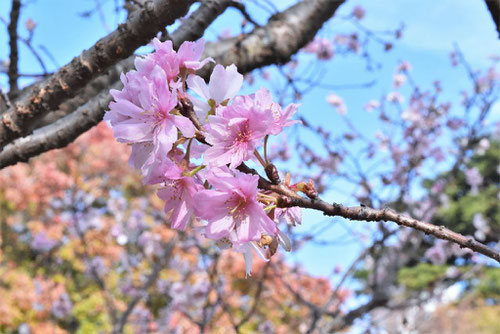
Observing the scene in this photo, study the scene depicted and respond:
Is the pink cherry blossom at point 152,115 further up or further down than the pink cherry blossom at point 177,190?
further up


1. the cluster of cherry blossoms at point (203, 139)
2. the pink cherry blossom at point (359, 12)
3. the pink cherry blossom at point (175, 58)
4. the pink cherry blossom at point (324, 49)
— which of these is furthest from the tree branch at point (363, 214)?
the pink cherry blossom at point (359, 12)

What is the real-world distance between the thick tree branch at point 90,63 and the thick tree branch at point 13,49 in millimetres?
406

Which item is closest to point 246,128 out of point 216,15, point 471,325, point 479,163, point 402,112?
point 216,15

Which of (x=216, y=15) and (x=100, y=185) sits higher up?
(x=100, y=185)

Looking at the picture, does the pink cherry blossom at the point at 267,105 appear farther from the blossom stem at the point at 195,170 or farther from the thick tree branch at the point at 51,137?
the thick tree branch at the point at 51,137

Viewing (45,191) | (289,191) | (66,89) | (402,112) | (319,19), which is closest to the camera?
(289,191)

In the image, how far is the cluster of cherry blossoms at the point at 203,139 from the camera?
2.29ft

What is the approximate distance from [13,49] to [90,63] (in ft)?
2.10

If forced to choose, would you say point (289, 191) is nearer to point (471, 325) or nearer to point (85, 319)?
point (85, 319)

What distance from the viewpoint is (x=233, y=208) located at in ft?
2.34

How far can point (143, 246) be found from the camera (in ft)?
19.7

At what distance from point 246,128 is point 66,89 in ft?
2.56

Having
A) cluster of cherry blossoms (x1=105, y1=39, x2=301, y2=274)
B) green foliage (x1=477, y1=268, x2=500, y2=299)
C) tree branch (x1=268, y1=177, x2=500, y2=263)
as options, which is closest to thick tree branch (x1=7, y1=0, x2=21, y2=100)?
cluster of cherry blossoms (x1=105, y1=39, x2=301, y2=274)

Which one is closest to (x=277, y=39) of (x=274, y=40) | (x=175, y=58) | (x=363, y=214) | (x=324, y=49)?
(x=274, y=40)
